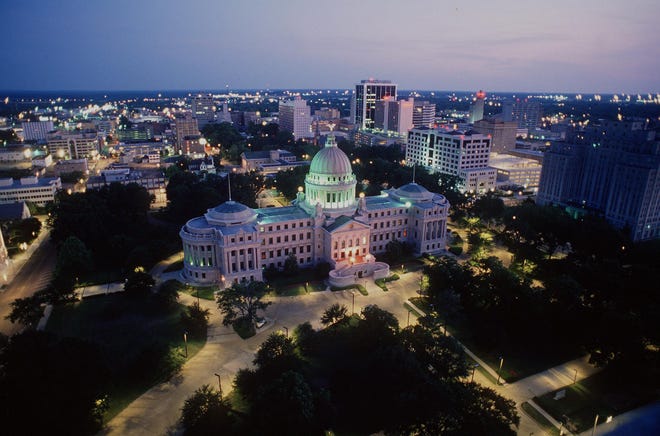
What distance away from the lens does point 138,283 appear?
77500mm

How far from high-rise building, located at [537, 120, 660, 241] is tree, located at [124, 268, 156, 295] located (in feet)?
374

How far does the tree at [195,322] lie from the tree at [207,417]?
1992 cm

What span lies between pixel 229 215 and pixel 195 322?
2497cm

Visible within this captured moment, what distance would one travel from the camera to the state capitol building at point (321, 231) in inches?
3339

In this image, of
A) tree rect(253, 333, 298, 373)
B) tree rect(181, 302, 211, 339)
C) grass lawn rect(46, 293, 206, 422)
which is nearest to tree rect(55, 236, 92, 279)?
grass lawn rect(46, 293, 206, 422)

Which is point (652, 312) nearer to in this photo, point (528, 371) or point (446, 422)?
point (528, 371)

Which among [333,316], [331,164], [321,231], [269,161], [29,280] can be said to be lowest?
[29,280]

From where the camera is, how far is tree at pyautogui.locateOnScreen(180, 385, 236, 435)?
44.7 metres

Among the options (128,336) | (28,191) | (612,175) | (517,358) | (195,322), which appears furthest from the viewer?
(28,191)

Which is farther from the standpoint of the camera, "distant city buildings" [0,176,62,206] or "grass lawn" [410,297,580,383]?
"distant city buildings" [0,176,62,206]

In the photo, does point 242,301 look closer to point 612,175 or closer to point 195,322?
point 195,322

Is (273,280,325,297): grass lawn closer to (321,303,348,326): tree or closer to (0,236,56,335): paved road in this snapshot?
(321,303,348,326): tree

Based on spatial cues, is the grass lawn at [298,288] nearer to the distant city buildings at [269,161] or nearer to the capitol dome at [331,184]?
the capitol dome at [331,184]

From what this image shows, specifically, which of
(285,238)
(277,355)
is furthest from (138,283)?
(277,355)
